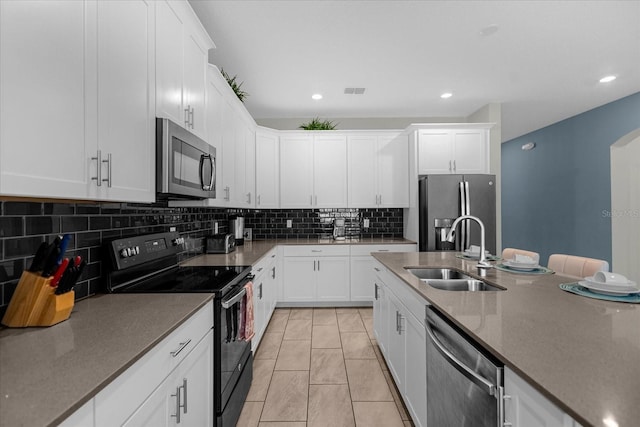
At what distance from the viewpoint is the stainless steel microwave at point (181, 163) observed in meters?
1.58

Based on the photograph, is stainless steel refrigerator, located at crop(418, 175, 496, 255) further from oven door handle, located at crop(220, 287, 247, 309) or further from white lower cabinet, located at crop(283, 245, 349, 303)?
oven door handle, located at crop(220, 287, 247, 309)

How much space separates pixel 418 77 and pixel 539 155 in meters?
3.90

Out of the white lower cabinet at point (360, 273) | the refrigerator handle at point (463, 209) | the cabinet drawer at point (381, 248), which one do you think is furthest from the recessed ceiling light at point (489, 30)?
the white lower cabinet at point (360, 273)

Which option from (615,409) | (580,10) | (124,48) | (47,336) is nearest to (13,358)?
(47,336)

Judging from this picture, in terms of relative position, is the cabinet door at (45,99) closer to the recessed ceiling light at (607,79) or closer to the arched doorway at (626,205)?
the recessed ceiling light at (607,79)

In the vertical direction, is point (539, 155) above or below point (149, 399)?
above

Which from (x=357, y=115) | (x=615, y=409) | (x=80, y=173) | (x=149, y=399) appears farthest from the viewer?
(x=357, y=115)

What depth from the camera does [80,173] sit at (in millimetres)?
1070

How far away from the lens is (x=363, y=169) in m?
4.36

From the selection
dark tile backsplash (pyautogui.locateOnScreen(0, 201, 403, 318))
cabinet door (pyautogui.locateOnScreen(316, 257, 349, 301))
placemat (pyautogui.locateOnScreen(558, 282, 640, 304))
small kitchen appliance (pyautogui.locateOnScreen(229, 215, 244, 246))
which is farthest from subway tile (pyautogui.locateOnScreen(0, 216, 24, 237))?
cabinet door (pyautogui.locateOnScreen(316, 257, 349, 301))

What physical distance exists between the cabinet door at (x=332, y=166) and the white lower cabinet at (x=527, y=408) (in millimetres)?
3553

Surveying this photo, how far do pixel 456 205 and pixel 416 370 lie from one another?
8.37ft

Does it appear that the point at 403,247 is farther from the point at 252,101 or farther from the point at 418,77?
the point at 252,101

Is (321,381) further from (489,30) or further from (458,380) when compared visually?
(489,30)
